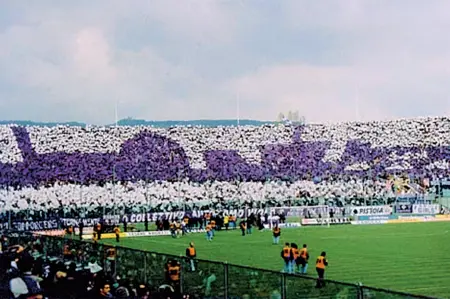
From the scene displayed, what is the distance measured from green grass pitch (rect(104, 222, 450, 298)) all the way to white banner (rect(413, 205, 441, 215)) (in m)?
8.76

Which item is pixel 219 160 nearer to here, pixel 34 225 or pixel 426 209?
pixel 426 209

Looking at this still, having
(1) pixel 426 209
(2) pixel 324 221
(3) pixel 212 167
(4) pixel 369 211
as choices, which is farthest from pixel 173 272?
(3) pixel 212 167

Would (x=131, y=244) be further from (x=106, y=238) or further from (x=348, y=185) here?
(x=348, y=185)

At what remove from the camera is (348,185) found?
284 ft

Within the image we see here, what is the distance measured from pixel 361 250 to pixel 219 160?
55.4 m

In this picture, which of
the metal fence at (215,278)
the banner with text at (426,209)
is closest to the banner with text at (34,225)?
the banner with text at (426,209)

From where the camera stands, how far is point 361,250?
41.1 meters

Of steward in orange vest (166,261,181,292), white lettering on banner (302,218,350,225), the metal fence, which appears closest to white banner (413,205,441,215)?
white lettering on banner (302,218,350,225)

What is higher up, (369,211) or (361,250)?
(369,211)

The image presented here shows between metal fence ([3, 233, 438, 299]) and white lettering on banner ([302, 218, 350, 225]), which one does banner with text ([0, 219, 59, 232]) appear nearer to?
white lettering on banner ([302, 218, 350, 225])

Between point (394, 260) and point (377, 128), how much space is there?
68.3 meters

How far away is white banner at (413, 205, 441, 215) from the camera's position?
73.3 metres

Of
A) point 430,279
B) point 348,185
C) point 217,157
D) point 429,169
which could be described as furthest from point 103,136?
point 430,279

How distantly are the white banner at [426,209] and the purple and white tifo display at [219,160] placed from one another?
9.72 metres
